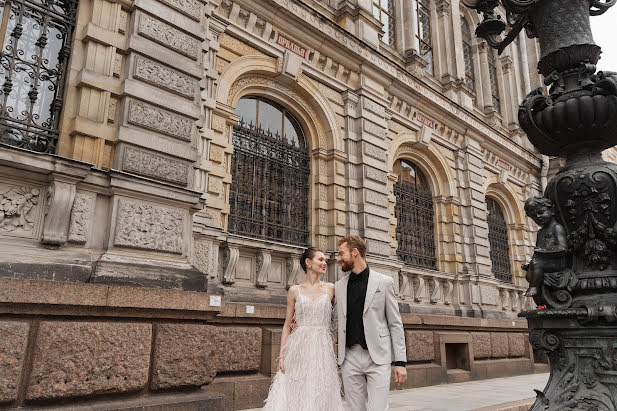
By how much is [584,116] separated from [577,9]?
3.80 ft

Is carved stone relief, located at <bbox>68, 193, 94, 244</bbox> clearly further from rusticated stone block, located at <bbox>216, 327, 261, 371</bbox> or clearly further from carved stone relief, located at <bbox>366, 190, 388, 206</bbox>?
carved stone relief, located at <bbox>366, 190, 388, 206</bbox>

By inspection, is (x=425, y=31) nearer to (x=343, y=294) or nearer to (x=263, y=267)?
(x=263, y=267)

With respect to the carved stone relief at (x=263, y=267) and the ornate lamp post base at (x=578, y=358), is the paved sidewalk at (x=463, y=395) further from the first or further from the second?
the ornate lamp post base at (x=578, y=358)

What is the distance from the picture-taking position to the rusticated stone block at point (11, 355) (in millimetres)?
4160

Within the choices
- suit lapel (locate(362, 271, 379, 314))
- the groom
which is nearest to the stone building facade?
the groom

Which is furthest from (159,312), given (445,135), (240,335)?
(445,135)

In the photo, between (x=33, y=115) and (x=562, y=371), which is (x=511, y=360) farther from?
(x=33, y=115)

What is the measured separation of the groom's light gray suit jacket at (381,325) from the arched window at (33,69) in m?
4.61

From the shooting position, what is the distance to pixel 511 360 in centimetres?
1263

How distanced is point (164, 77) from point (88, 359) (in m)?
3.98

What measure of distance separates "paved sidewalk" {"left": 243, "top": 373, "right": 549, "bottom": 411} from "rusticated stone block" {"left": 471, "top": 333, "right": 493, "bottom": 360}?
0.78 metres

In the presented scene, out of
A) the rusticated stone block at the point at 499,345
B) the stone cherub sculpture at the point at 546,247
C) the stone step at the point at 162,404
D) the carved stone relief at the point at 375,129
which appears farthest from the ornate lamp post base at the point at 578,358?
the rusticated stone block at the point at 499,345

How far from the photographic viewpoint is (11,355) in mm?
4250

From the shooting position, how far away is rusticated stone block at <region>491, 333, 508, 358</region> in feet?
40.1
